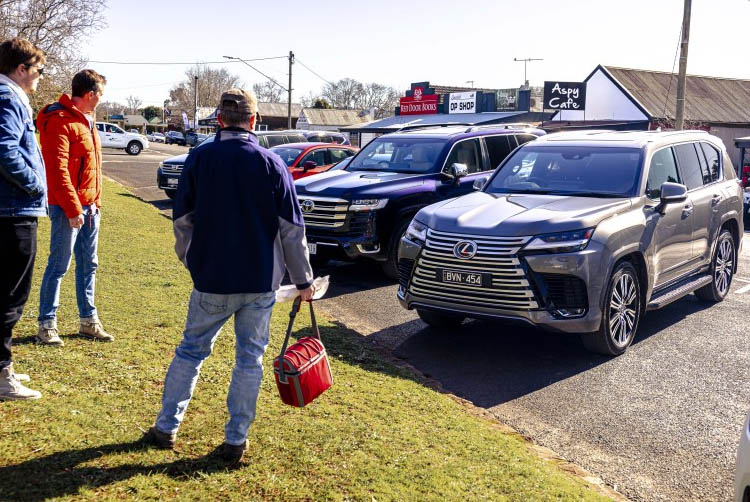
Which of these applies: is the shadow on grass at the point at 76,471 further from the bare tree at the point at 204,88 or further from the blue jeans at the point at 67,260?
the bare tree at the point at 204,88

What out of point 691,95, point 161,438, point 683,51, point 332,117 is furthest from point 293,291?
point 332,117

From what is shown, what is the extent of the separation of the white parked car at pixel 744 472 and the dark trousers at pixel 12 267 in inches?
151

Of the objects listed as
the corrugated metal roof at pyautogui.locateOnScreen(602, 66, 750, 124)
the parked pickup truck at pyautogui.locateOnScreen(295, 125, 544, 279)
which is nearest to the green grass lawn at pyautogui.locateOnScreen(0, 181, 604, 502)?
the parked pickup truck at pyautogui.locateOnScreen(295, 125, 544, 279)

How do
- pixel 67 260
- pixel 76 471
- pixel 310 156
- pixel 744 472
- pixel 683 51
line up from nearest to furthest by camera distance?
pixel 744 472 → pixel 76 471 → pixel 67 260 → pixel 310 156 → pixel 683 51

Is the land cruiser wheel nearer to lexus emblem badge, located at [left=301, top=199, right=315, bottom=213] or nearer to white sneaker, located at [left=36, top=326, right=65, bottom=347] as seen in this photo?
lexus emblem badge, located at [left=301, top=199, right=315, bottom=213]

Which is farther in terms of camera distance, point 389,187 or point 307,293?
point 389,187

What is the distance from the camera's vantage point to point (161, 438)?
13.0 ft

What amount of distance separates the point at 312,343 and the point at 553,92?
1601 inches

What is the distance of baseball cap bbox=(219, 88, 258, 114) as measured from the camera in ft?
12.5

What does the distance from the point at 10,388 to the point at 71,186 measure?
A: 1499mm

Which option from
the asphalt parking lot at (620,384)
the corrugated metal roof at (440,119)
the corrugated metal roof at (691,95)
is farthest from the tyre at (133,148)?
the asphalt parking lot at (620,384)

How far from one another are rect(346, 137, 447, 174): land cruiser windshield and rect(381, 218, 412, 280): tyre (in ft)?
3.31

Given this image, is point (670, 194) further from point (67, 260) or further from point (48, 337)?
point (48, 337)

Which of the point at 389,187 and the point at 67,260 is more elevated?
the point at 389,187
